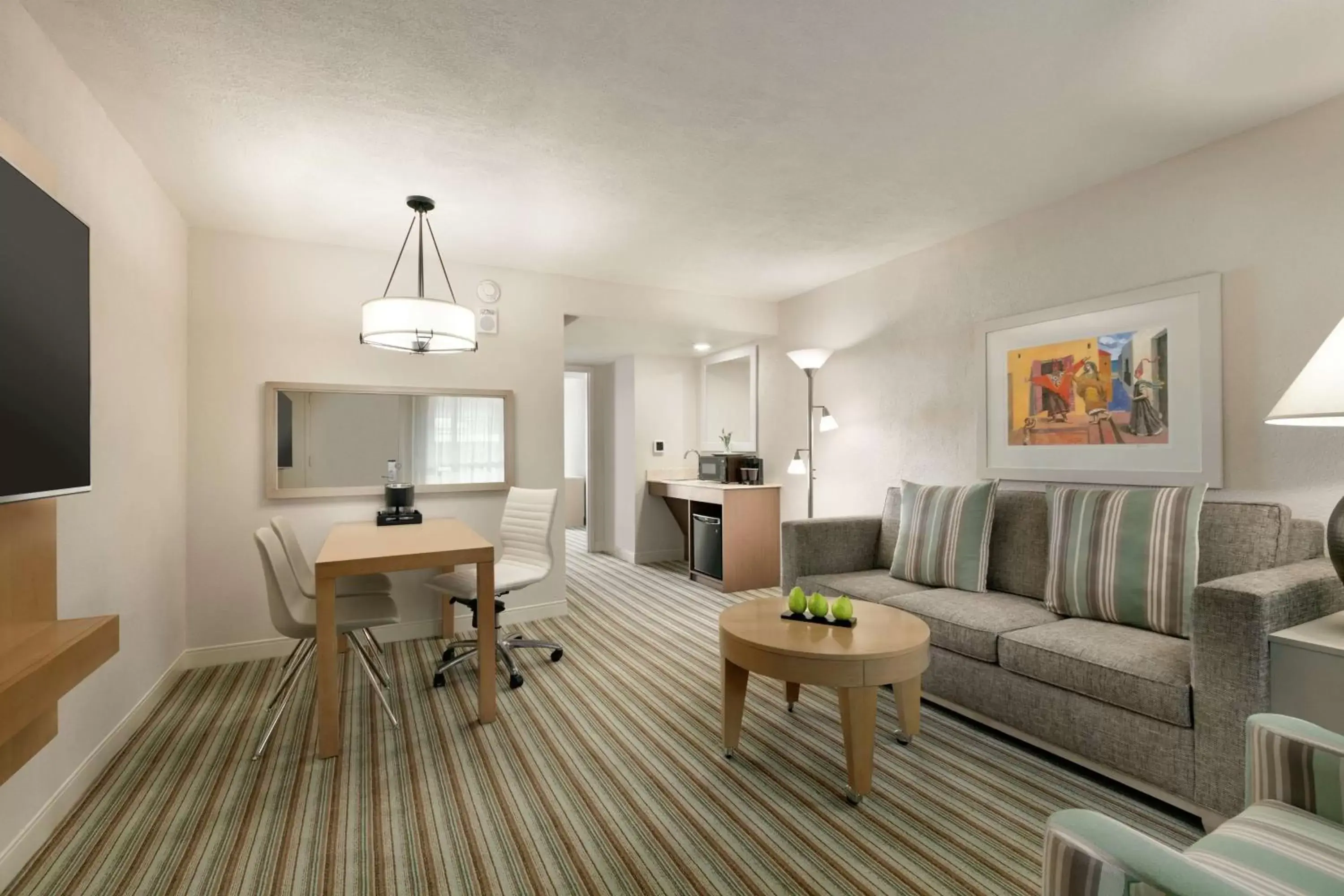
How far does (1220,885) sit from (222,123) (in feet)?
11.3

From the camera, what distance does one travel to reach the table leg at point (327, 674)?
90.5 inches

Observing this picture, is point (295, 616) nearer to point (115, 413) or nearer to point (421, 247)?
point (115, 413)

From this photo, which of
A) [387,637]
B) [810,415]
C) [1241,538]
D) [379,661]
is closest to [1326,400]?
[1241,538]

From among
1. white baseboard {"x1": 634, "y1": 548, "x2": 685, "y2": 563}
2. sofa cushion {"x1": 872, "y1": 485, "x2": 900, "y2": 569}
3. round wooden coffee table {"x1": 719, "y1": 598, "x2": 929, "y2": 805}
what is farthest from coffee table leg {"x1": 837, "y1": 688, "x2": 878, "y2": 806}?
white baseboard {"x1": 634, "y1": 548, "x2": 685, "y2": 563}

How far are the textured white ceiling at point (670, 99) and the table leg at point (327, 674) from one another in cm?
183

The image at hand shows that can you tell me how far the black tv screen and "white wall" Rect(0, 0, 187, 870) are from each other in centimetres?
50

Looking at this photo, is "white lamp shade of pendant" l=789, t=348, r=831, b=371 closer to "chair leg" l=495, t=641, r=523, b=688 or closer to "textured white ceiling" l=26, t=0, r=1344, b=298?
"textured white ceiling" l=26, t=0, r=1344, b=298

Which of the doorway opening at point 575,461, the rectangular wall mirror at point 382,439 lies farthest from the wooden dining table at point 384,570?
the doorway opening at point 575,461

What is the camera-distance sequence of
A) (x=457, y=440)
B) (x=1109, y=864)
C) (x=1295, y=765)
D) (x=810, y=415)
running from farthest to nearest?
(x=810, y=415), (x=457, y=440), (x=1295, y=765), (x=1109, y=864)

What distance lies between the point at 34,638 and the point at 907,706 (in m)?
2.66

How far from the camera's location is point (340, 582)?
3.03 meters

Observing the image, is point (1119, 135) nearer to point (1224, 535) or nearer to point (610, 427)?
point (1224, 535)

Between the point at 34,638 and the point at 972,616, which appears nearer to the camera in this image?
the point at 34,638

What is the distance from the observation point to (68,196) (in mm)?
1994
